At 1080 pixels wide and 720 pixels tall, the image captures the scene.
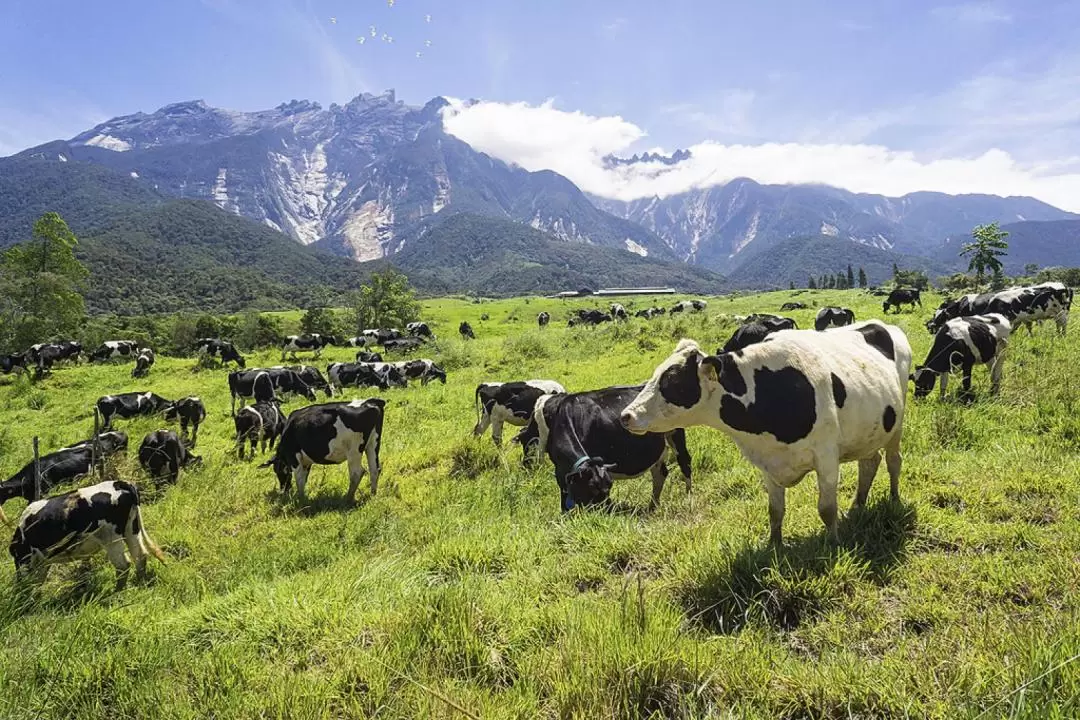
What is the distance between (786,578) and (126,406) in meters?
22.8

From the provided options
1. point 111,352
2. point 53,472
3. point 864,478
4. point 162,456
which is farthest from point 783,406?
point 111,352

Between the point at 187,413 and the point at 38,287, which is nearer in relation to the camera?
the point at 187,413

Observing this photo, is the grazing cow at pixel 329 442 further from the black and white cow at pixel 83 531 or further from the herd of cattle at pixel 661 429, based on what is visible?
the black and white cow at pixel 83 531

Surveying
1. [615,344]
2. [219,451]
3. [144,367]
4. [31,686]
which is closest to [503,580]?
[31,686]

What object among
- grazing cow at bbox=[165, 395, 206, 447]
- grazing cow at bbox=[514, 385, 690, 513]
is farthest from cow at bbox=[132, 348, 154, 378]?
grazing cow at bbox=[514, 385, 690, 513]

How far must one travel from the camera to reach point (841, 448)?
15.6 feet

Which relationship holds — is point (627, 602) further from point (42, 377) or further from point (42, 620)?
point (42, 377)

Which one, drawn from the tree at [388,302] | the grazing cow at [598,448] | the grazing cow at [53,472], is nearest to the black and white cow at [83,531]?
the grazing cow at [53,472]

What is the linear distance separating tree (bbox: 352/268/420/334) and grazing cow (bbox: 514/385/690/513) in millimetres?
48527

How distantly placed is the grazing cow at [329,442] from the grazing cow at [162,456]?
3177mm

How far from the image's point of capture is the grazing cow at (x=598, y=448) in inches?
254

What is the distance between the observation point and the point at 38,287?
36375 millimetres

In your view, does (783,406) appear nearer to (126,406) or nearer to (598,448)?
(598,448)

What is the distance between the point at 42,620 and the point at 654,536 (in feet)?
17.9
